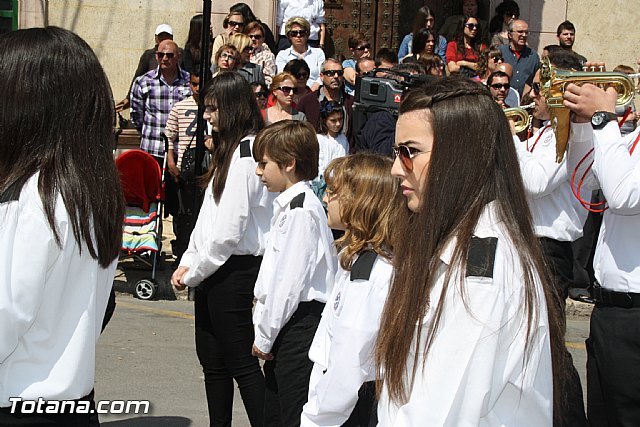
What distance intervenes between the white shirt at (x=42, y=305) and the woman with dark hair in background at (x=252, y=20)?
372 inches

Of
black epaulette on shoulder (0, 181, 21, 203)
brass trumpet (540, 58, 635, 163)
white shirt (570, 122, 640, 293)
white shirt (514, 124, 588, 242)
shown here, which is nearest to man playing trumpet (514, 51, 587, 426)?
white shirt (514, 124, 588, 242)

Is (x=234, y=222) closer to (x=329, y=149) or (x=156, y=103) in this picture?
(x=329, y=149)

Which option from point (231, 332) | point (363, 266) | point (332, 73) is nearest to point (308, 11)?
point (332, 73)

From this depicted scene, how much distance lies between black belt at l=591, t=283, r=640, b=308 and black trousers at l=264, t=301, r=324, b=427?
1258 millimetres

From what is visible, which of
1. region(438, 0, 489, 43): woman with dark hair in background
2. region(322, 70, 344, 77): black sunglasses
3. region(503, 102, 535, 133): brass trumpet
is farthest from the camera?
region(438, 0, 489, 43): woman with dark hair in background

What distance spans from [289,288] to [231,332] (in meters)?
0.70

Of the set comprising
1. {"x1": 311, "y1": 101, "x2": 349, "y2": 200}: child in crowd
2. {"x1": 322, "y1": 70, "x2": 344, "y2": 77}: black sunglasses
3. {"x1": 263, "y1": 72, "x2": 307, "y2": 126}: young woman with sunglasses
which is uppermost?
{"x1": 322, "y1": 70, "x2": 344, "y2": 77}: black sunglasses

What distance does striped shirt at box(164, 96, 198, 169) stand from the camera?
10.1m

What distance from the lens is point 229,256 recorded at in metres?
5.12

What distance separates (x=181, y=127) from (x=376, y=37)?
5.35 meters

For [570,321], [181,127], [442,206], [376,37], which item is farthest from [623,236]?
[376,37]

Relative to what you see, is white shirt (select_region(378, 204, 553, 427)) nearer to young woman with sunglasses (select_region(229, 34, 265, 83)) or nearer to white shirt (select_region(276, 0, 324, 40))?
young woman with sunglasses (select_region(229, 34, 265, 83))

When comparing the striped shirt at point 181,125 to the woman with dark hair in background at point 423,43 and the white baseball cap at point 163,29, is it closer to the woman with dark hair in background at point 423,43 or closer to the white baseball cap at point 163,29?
the white baseball cap at point 163,29
